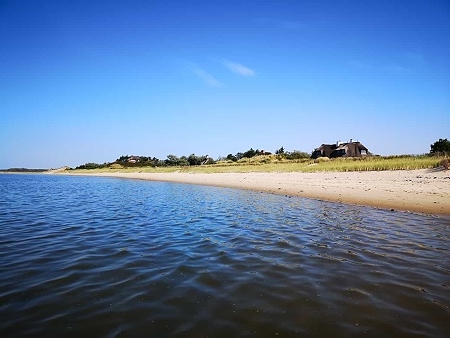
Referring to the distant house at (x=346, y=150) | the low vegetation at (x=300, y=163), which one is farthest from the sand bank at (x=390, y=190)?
the distant house at (x=346, y=150)

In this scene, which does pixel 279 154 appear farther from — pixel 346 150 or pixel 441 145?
pixel 441 145

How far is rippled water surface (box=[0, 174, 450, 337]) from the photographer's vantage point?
371cm

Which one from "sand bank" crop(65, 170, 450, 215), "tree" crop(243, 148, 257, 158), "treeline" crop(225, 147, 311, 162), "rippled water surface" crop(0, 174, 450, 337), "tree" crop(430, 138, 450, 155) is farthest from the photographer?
"tree" crop(243, 148, 257, 158)

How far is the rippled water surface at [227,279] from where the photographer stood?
3.71m

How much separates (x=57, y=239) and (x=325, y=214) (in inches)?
404

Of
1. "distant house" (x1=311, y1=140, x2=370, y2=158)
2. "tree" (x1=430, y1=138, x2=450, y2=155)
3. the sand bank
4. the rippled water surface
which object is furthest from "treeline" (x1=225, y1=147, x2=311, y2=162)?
the rippled water surface

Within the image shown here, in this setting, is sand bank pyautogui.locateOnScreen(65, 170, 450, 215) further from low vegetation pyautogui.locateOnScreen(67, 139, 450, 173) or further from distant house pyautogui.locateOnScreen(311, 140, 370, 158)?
distant house pyautogui.locateOnScreen(311, 140, 370, 158)

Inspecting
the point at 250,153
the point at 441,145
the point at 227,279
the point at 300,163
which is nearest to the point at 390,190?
the point at 227,279

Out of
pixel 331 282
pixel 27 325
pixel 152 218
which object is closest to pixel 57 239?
pixel 152 218

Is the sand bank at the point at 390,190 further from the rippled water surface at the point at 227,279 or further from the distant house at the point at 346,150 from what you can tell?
the distant house at the point at 346,150

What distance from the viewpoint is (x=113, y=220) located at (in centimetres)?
1149

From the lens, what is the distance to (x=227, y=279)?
525 cm

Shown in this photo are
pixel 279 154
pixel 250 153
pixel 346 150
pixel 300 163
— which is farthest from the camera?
pixel 250 153

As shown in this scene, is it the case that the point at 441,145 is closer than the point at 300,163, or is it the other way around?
the point at 300,163
